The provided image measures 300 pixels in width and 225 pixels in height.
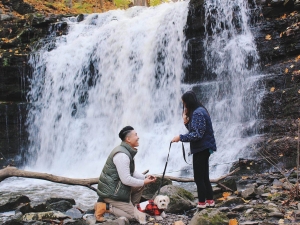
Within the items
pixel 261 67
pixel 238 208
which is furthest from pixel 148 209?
pixel 261 67

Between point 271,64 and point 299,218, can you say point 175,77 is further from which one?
point 299,218

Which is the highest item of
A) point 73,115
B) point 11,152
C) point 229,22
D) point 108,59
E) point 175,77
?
point 229,22

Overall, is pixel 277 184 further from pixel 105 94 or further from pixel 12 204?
pixel 105 94

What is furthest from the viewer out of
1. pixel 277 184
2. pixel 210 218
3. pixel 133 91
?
pixel 133 91

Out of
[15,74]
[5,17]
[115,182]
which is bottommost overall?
[115,182]

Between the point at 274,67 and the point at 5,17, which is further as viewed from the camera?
the point at 5,17

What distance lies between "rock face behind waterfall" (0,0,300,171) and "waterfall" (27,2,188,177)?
1.72ft

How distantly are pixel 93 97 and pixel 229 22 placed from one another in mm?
5900

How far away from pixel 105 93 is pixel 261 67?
593 cm

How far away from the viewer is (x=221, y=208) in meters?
4.86

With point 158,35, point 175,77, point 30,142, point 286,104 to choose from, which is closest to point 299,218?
point 286,104

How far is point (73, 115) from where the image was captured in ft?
44.3

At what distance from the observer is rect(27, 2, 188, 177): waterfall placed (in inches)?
458

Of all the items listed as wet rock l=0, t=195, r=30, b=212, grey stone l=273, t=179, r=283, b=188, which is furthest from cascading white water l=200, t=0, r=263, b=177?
wet rock l=0, t=195, r=30, b=212
